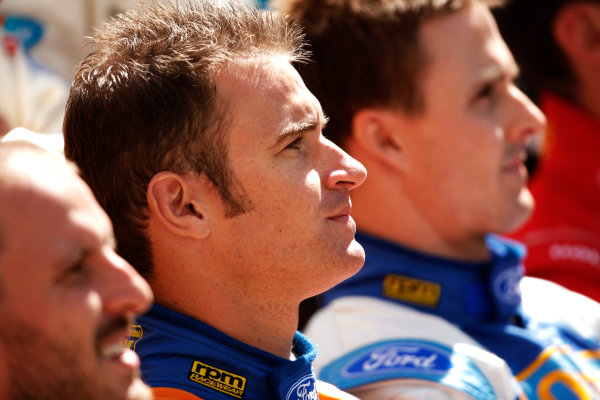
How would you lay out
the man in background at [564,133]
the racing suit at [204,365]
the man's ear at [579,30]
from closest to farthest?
the racing suit at [204,365] → the man in background at [564,133] → the man's ear at [579,30]

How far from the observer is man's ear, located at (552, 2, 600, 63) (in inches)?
126

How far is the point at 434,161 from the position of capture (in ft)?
7.42

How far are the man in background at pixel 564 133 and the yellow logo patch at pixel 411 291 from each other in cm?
84

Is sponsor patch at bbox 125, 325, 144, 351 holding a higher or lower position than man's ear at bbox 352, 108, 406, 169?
lower

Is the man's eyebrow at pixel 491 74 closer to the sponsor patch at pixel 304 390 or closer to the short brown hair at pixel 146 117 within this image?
the short brown hair at pixel 146 117

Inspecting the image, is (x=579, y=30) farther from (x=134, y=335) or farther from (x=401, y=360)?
(x=134, y=335)

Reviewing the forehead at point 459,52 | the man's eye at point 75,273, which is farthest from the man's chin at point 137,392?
the forehead at point 459,52

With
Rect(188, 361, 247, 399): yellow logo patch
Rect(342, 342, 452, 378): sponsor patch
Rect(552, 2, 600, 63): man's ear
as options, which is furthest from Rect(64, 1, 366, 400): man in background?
Rect(552, 2, 600, 63): man's ear

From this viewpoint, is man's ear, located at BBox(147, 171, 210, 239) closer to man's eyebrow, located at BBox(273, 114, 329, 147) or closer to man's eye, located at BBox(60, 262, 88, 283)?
man's eyebrow, located at BBox(273, 114, 329, 147)

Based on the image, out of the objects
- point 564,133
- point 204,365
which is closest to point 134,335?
point 204,365

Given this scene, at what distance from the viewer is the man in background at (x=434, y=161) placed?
86.2 inches

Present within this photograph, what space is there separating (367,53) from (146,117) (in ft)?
3.27

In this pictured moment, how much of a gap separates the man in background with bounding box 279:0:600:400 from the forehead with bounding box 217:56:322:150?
2.49 ft

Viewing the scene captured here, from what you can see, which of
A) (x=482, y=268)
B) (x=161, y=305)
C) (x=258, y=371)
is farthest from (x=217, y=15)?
(x=482, y=268)
